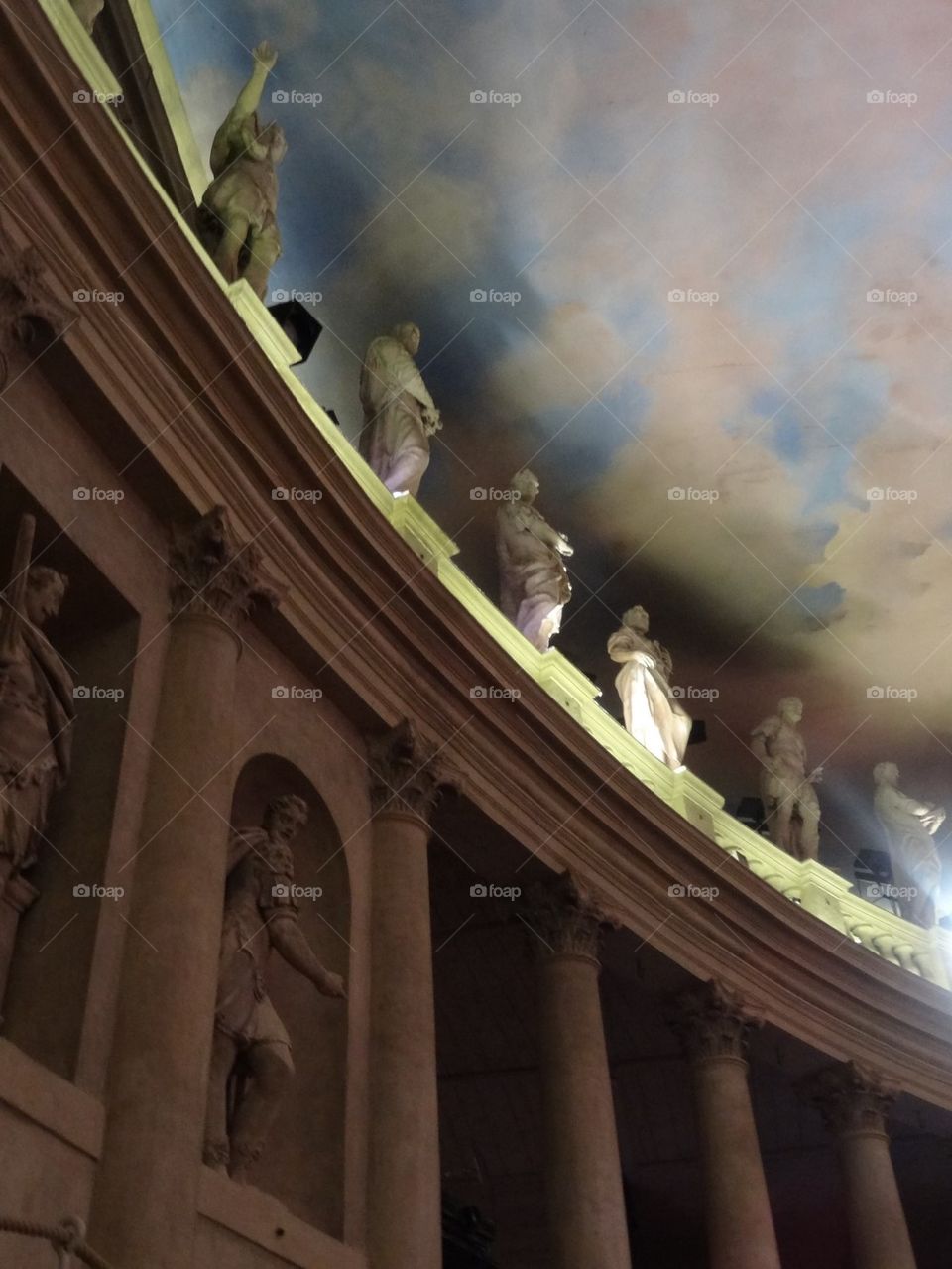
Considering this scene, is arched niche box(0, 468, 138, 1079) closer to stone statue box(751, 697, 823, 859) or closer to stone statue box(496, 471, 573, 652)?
stone statue box(496, 471, 573, 652)

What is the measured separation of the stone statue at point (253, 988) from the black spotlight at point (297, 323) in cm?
605

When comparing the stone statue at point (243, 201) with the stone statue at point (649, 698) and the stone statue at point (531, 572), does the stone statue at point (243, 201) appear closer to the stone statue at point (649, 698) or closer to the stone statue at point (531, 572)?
the stone statue at point (531, 572)

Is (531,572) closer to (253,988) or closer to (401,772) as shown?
(401,772)

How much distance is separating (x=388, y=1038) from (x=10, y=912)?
12.2ft

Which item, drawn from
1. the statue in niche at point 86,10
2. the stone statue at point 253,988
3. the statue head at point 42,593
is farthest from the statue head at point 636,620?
the statue head at point 42,593

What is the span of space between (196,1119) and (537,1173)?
486 inches

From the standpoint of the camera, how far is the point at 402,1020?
485 inches

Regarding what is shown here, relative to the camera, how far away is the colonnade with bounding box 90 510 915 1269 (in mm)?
9133

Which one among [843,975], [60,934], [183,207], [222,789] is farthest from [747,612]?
[60,934]

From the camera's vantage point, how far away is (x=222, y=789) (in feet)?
36.1

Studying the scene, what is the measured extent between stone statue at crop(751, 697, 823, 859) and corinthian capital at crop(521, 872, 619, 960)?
7.66 metres

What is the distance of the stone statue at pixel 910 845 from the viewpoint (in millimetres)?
24344

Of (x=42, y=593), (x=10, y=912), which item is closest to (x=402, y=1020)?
(x=10, y=912)

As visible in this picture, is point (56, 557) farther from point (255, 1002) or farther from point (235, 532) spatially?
point (255, 1002)
